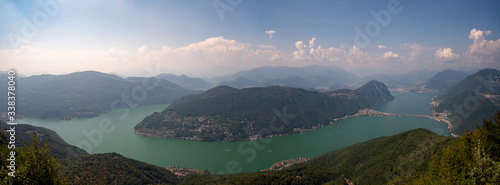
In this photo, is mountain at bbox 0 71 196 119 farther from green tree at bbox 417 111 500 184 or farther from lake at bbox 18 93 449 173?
green tree at bbox 417 111 500 184

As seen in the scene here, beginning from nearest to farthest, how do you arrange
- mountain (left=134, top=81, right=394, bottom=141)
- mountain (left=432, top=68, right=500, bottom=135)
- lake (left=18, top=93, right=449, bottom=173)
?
lake (left=18, top=93, right=449, bottom=173)
mountain (left=432, top=68, right=500, bottom=135)
mountain (left=134, top=81, right=394, bottom=141)

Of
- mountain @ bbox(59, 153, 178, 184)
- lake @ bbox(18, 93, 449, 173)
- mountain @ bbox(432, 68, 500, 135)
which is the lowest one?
lake @ bbox(18, 93, 449, 173)

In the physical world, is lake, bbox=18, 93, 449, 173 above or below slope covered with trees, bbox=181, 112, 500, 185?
below

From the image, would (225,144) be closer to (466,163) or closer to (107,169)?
(107,169)

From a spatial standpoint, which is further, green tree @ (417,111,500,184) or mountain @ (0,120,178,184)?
mountain @ (0,120,178,184)

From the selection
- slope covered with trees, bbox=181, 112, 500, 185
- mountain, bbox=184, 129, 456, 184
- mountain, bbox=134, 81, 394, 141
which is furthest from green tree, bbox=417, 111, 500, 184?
mountain, bbox=134, 81, 394, 141

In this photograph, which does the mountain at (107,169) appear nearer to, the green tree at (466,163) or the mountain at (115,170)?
the mountain at (115,170)

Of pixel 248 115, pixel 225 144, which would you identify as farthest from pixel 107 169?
pixel 248 115

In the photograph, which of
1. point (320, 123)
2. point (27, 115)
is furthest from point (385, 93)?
point (27, 115)
